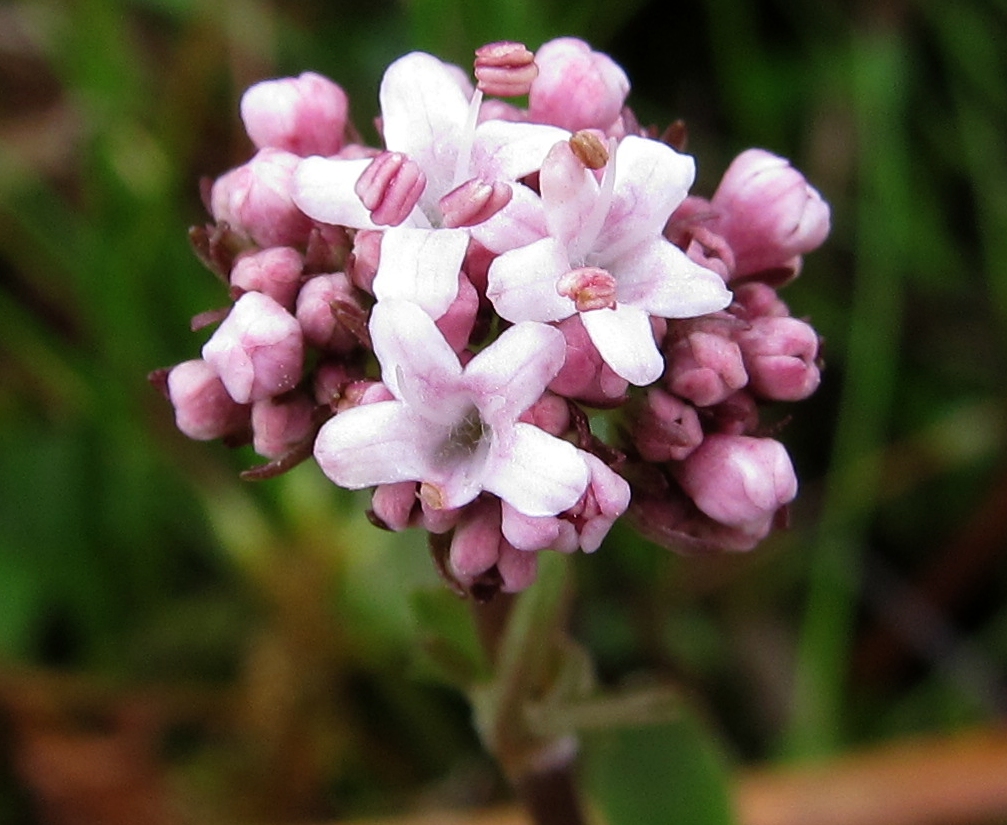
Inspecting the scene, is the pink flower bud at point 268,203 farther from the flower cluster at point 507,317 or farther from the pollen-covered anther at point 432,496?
the pollen-covered anther at point 432,496

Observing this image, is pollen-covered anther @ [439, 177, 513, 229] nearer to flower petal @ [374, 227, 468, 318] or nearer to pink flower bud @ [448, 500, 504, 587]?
flower petal @ [374, 227, 468, 318]

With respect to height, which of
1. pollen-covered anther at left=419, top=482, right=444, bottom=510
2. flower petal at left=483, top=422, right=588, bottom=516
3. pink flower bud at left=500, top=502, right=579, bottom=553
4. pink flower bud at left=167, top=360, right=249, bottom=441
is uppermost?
flower petal at left=483, top=422, right=588, bottom=516

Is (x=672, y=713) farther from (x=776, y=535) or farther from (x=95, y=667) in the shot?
(x=95, y=667)

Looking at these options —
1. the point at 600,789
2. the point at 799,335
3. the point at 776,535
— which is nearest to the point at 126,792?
the point at 600,789

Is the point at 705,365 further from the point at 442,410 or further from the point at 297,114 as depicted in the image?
the point at 297,114

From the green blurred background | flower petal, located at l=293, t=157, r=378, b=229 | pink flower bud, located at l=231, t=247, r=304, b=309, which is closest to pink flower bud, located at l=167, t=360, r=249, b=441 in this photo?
pink flower bud, located at l=231, t=247, r=304, b=309

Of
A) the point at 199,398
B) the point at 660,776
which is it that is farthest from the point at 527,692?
the point at 199,398
